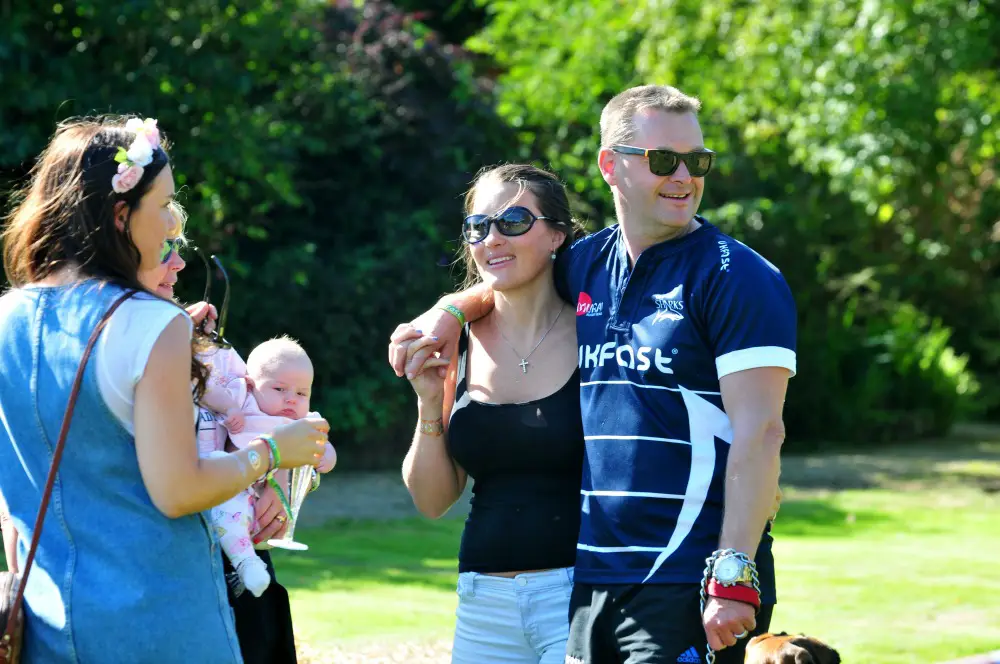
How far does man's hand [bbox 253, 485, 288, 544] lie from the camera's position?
369 centimetres

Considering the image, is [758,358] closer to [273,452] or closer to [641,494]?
[641,494]

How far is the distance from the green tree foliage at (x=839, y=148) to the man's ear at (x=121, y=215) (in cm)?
1206

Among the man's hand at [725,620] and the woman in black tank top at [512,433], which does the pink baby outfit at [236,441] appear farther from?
the man's hand at [725,620]

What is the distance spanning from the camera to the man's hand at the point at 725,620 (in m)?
2.96

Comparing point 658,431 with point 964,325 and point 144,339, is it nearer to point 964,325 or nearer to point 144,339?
point 144,339

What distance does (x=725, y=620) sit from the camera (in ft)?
9.73

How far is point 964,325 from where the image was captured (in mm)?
21750

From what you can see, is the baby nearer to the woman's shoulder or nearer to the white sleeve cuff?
the woman's shoulder

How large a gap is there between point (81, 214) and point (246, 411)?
47.5 inches

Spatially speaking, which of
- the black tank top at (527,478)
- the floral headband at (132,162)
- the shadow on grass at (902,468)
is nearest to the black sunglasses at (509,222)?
the black tank top at (527,478)

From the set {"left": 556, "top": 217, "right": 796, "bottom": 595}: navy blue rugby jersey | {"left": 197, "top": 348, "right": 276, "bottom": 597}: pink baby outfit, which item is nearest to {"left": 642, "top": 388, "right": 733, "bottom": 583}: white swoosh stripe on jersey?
{"left": 556, "top": 217, "right": 796, "bottom": 595}: navy blue rugby jersey

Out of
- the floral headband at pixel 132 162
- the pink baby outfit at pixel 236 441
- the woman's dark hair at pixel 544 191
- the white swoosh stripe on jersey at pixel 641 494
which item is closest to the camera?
the floral headband at pixel 132 162

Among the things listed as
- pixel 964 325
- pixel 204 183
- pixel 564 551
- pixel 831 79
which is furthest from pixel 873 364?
pixel 564 551

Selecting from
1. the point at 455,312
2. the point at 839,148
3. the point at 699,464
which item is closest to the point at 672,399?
the point at 699,464
